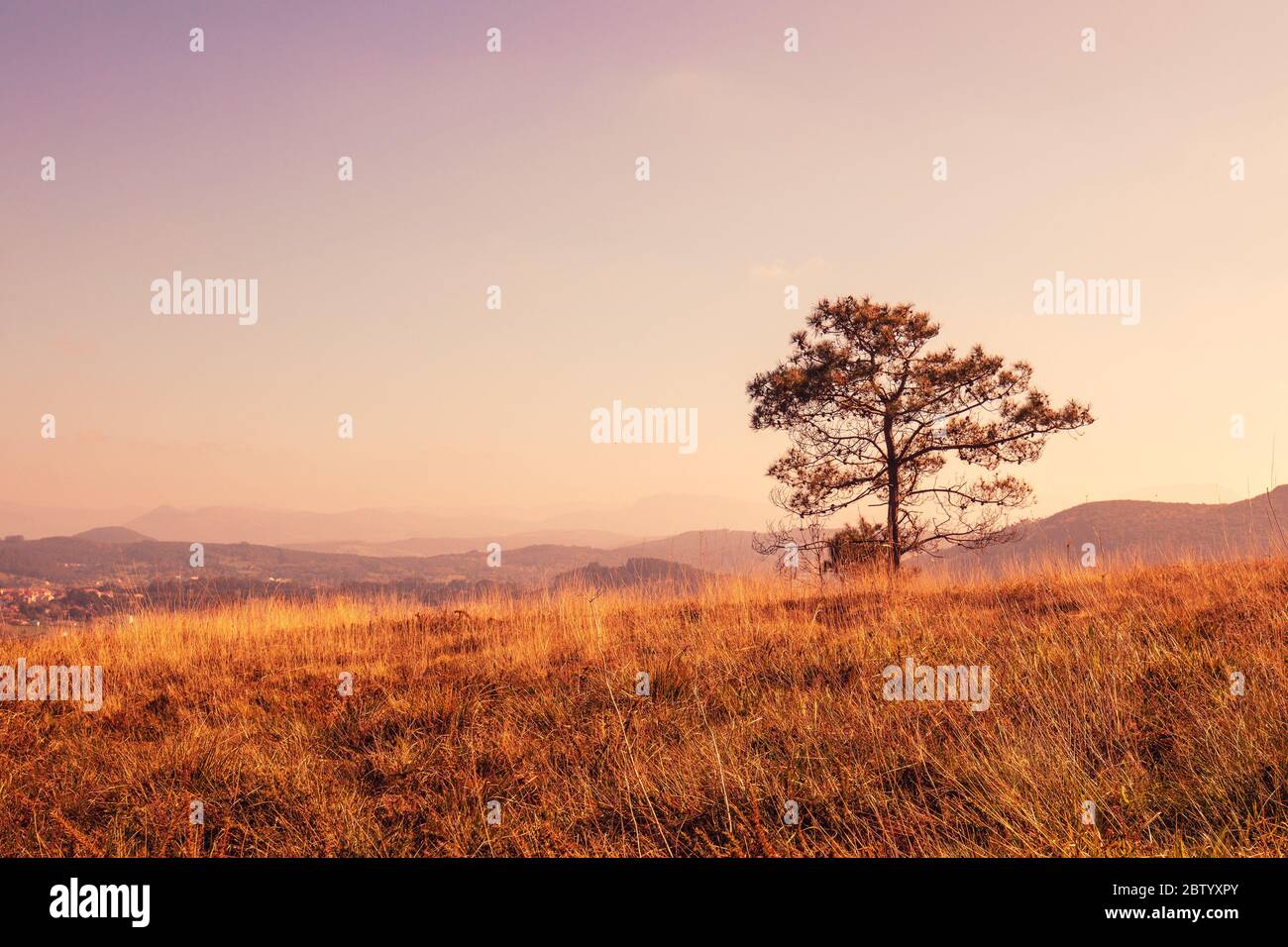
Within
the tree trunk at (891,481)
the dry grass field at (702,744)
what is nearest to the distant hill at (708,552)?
the dry grass field at (702,744)

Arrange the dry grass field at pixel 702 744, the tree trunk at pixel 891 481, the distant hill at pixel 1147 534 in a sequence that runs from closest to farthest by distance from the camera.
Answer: the dry grass field at pixel 702 744 < the distant hill at pixel 1147 534 < the tree trunk at pixel 891 481

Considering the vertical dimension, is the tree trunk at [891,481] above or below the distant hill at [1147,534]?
above

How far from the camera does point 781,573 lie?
13.6 meters

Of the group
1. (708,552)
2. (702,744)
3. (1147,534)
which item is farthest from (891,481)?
(1147,534)

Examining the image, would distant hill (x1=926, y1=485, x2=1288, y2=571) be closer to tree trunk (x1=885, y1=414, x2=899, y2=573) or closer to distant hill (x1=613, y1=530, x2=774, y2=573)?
tree trunk (x1=885, y1=414, x2=899, y2=573)

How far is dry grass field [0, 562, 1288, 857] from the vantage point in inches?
142

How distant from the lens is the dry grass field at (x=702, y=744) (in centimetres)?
361

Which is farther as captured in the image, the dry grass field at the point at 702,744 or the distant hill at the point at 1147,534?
the distant hill at the point at 1147,534

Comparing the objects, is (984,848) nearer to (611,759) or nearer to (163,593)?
(611,759)

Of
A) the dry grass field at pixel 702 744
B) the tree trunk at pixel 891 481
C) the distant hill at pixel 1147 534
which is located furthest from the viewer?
the tree trunk at pixel 891 481

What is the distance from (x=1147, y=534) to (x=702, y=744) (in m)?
68.3

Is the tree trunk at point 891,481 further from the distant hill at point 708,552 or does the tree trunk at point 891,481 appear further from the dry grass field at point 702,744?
the dry grass field at point 702,744

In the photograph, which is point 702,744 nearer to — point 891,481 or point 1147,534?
point 891,481

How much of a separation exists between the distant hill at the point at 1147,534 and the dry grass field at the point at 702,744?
2.84m
